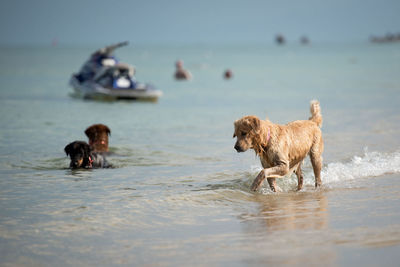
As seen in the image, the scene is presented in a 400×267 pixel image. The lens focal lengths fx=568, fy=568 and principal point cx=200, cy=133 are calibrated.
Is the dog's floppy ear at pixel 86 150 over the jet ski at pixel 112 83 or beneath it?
beneath

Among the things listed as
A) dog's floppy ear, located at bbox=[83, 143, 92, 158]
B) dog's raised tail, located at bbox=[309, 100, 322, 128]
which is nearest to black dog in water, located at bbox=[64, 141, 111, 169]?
dog's floppy ear, located at bbox=[83, 143, 92, 158]

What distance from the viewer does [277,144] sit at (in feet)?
29.1

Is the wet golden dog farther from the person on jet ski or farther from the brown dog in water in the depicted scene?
the person on jet ski

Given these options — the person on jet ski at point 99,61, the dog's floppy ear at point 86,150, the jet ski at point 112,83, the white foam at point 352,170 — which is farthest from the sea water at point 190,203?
the person on jet ski at point 99,61

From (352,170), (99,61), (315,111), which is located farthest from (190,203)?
(99,61)

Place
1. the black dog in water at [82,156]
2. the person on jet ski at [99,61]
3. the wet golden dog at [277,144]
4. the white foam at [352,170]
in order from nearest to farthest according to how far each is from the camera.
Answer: the wet golden dog at [277,144], the white foam at [352,170], the black dog in water at [82,156], the person on jet ski at [99,61]

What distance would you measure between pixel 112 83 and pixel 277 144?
1918 cm

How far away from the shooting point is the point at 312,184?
33.9 ft

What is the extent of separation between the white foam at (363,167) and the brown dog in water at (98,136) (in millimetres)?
4911

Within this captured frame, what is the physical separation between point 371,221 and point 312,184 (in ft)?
9.82

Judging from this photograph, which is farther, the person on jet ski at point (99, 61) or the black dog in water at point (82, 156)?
the person on jet ski at point (99, 61)

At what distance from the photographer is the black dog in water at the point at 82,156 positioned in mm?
11438

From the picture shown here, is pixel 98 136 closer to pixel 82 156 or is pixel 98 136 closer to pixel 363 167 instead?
pixel 82 156

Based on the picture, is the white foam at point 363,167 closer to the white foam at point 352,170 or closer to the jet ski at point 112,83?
the white foam at point 352,170
